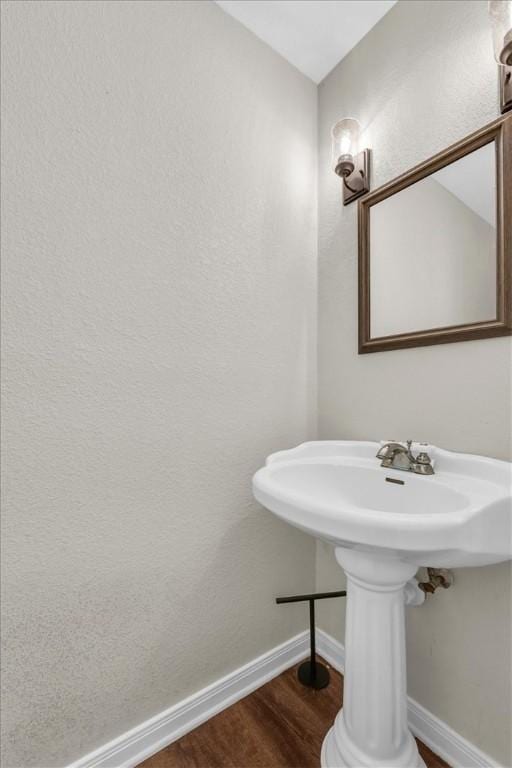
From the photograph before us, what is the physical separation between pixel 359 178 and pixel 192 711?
5.89ft

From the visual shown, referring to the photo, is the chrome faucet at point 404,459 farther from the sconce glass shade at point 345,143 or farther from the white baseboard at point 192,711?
the sconce glass shade at point 345,143

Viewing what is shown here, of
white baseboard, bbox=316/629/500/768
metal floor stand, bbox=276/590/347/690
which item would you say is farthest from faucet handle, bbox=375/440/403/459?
white baseboard, bbox=316/629/500/768

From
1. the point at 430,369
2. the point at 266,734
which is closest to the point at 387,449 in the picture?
the point at 430,369

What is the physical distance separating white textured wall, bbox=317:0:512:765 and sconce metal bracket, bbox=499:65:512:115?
0.10 ft

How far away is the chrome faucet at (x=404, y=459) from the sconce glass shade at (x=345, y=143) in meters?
0.93

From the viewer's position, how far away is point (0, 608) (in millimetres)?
758

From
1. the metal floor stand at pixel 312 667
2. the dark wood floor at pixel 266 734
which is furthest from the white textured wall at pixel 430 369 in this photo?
the dark wood floor at pixel 266 734

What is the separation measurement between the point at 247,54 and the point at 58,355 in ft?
4.01

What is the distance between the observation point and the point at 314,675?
117 cm

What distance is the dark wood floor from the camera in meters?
0.92

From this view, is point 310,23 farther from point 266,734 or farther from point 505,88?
point 266,734

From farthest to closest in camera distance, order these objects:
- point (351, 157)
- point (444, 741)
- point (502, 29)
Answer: point (351, 157), point (444, 741), point (502, 29)

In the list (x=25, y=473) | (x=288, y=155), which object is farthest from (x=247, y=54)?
(x=25, y=473)

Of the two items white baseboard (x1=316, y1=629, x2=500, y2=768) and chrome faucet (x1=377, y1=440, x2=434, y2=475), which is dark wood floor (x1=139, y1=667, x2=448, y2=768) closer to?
white baseboard (x1=316, y1=629, x2=500, y2=768)
